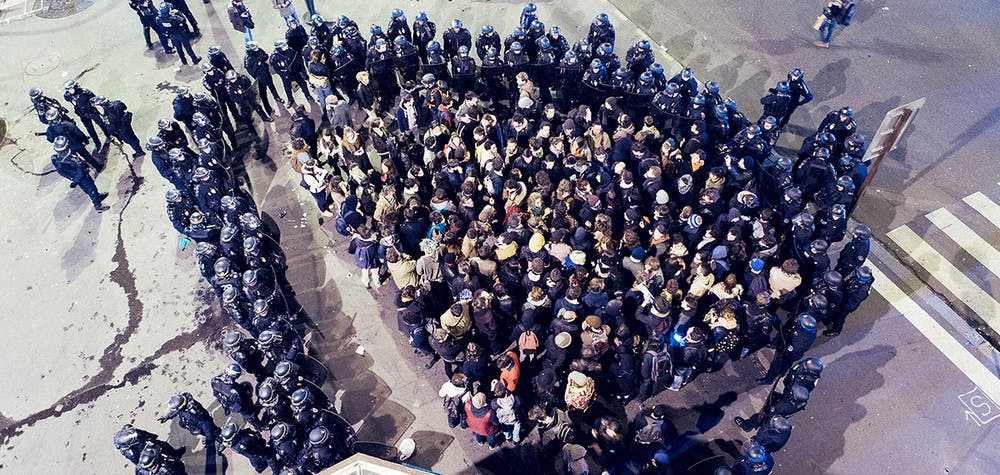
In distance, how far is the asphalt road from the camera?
10805 millimetres

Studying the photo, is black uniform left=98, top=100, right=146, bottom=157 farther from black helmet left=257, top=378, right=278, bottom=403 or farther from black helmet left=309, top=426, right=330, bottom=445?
black helmet left=309, top=426, right=330, bottom=445

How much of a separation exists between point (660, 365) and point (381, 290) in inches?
238

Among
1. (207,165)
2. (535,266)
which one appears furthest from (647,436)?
(207,165)

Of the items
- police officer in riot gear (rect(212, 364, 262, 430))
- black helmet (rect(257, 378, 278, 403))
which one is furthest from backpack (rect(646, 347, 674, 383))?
police officer in riot gear (rect(212, 364, 262, 430))

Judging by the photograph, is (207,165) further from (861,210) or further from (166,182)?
(861,210)

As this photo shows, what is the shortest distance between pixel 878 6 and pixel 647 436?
1599cm

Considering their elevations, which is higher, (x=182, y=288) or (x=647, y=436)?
(x=647, y=436)

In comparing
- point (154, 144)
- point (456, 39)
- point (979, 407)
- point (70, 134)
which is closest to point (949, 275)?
point (979, 407)

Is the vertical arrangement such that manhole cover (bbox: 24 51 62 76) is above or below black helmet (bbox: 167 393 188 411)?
above

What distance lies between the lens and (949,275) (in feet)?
41.1

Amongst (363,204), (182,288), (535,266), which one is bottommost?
(182,288)

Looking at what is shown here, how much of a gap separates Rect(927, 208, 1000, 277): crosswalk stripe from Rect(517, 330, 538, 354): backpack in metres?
9.55

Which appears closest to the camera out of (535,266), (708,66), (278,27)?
(535,266)

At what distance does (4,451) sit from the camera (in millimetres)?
11352
